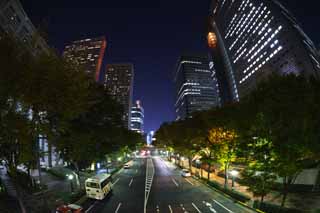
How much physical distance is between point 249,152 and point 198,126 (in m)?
21.0

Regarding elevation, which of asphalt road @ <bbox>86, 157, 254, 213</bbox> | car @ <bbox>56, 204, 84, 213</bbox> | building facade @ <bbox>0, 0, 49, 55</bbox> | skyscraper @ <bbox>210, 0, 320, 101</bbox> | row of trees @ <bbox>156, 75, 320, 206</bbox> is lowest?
asphalt road @ <bbox>86, 157, 254, 213</bbox>

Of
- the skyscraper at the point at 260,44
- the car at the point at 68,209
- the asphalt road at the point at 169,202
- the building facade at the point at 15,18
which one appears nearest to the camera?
the car at the point at 68,209

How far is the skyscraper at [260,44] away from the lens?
114m

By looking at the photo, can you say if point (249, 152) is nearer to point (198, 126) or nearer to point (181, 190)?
point (181, 190)

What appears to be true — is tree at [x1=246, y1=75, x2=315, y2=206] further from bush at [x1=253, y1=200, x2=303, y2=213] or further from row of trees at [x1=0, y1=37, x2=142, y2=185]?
row of trees at [x1=0, y1=37, x2=142, y2=185]

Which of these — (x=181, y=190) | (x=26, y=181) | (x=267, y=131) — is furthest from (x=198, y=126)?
(x=26, y=181)

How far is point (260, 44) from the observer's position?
470 feet

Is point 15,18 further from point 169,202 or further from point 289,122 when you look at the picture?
point 289,122

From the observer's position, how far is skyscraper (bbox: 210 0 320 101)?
114 meters

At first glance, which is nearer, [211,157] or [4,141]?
[4,141]

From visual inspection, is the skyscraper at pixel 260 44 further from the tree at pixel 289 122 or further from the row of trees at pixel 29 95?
the row of trees at pixel 29 95

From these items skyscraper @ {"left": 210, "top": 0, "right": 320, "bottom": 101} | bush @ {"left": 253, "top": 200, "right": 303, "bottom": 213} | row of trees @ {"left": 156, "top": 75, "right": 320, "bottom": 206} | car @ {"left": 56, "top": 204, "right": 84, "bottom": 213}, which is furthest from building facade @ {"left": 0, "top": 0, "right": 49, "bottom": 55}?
skyscraper @ {"left": 210, "top": 0, "right": 320, "bottom": 101}

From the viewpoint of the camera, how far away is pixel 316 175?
84.6 ft

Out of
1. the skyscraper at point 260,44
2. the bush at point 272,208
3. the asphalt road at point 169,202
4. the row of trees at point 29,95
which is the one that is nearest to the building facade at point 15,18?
the asphalt road at point 169,202
